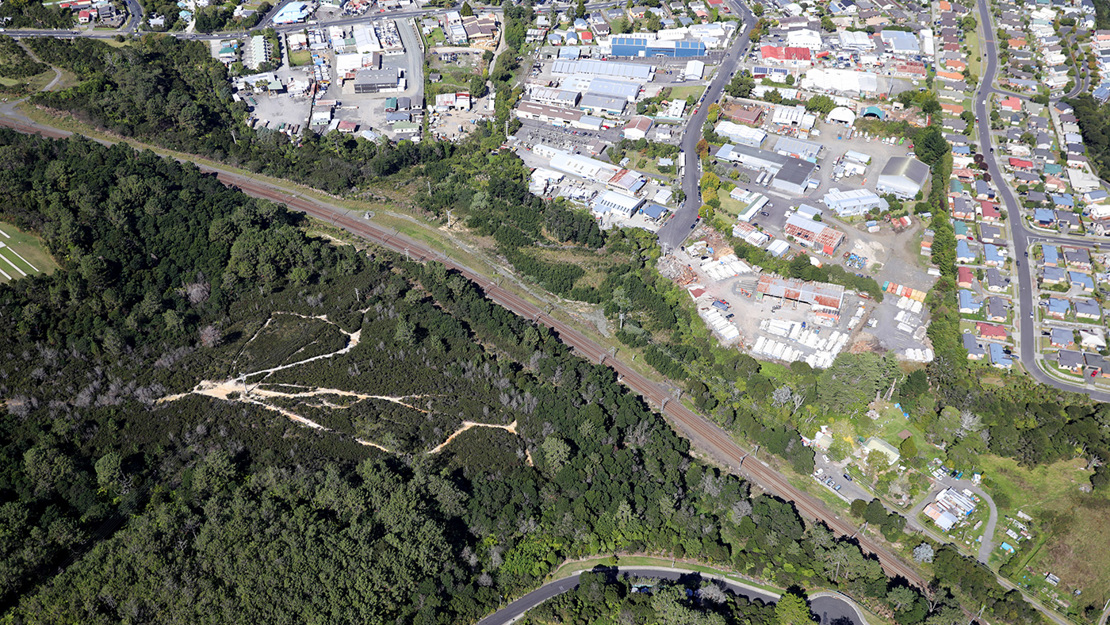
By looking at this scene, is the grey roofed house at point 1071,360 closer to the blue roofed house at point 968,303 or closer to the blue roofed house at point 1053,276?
the blue roofed house at point 968,303

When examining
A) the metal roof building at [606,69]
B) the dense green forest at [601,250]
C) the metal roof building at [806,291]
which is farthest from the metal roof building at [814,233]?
the metal roof building at [606,69]

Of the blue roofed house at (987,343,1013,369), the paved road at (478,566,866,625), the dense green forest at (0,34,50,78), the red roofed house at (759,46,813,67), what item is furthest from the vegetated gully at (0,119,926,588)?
the red roofed house at (759,46,813,67)

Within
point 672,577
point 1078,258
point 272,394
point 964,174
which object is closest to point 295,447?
point 272,394

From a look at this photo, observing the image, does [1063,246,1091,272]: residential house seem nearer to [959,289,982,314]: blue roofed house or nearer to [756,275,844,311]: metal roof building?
[959,289,982,314]: blue roofed house

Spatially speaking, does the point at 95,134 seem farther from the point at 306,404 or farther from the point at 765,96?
the point at 765,96

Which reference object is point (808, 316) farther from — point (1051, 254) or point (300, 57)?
point (300, 57)

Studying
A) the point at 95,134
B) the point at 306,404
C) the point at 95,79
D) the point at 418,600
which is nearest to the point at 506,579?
the point at 418,600
